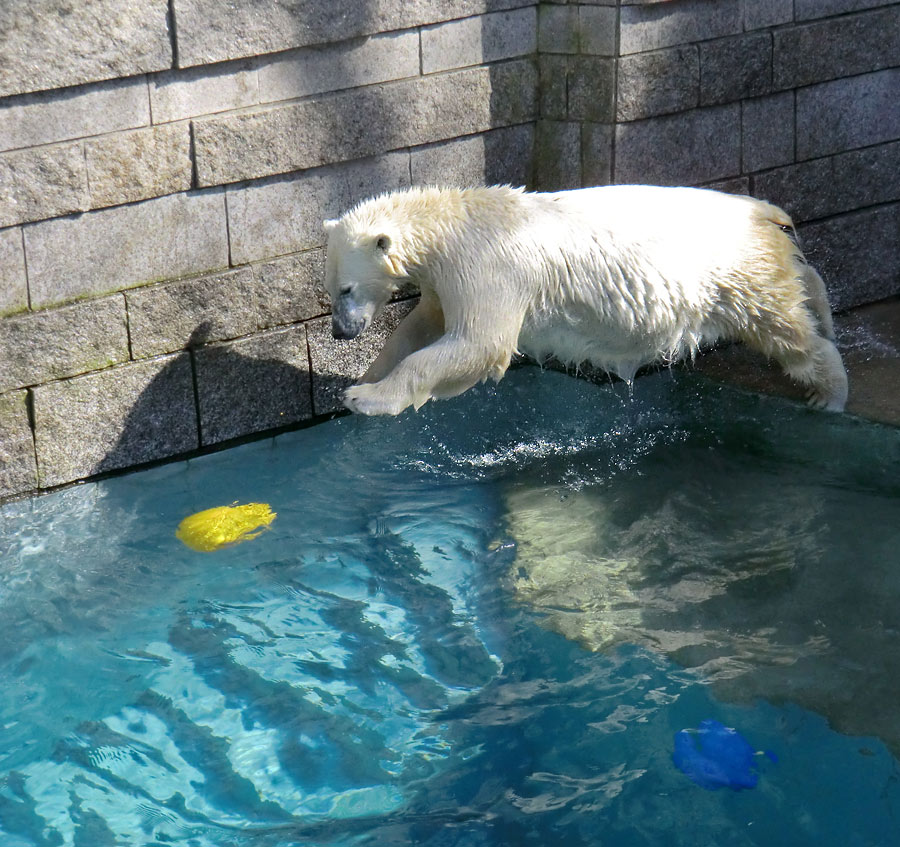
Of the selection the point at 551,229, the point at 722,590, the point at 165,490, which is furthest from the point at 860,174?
the point at 165,490

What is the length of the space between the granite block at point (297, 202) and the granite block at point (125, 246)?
91mm

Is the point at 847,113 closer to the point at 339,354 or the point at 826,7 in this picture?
the point at 826,7

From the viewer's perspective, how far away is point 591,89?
5.48 m

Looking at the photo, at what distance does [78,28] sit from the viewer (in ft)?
14.5

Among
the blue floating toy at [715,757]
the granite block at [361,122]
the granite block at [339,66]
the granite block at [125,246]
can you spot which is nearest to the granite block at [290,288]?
the granite block at [125,246]

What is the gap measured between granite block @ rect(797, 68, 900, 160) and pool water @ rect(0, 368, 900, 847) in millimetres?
1415

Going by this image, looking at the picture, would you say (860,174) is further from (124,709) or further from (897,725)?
(124,709)

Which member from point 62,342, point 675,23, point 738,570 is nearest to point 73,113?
point 62,342

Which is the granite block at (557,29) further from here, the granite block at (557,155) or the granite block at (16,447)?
the granite block at (16,447)

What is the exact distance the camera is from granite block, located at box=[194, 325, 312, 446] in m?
5.21

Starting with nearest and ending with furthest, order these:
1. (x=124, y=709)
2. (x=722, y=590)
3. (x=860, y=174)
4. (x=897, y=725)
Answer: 1. (x=897, y=725)
2. (x=124, y=709)
3. (x=722, y=590)
4. (x=860, y=174)

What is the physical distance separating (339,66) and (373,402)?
155 cm

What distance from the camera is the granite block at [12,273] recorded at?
453 cm

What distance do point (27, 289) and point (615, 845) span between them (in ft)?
9.77
